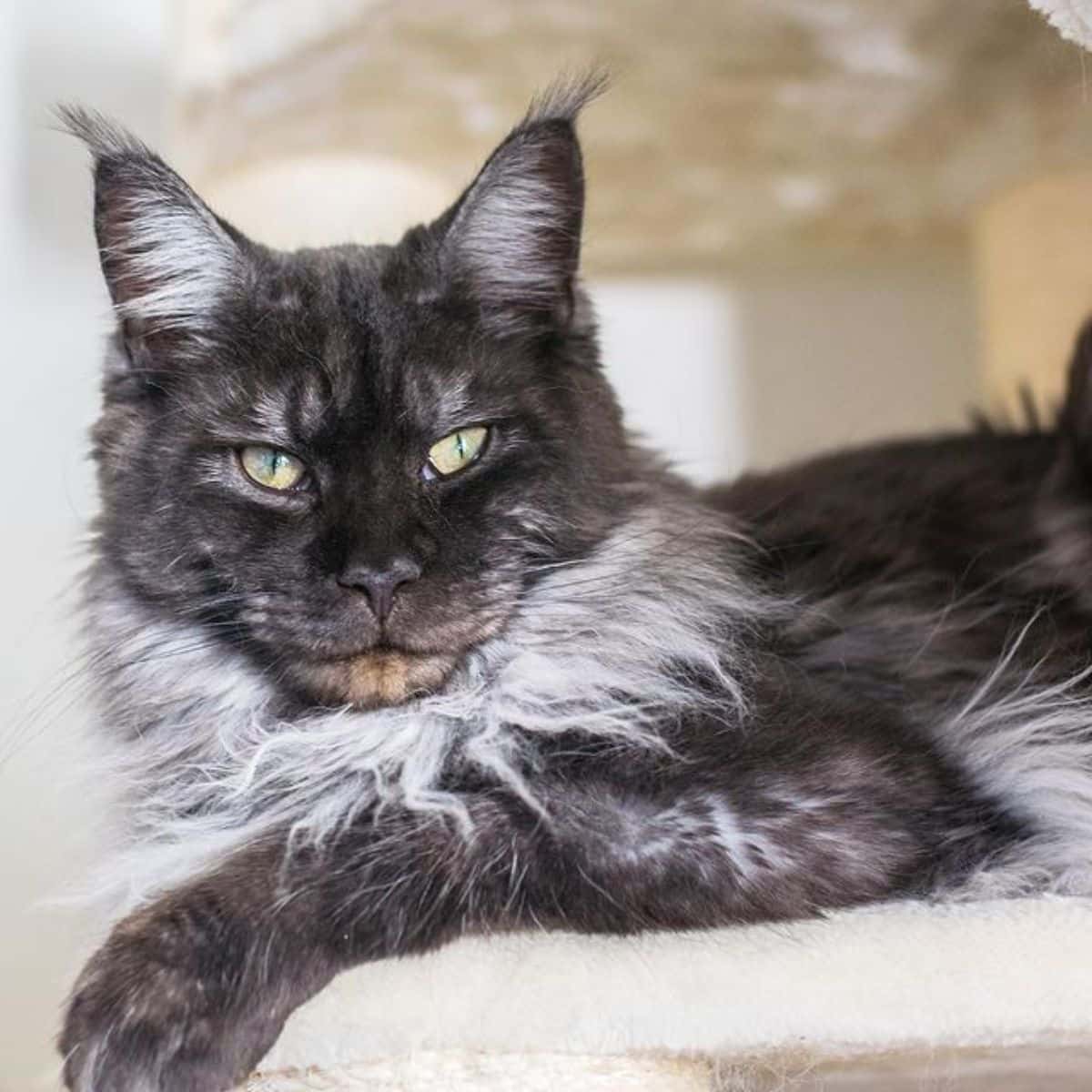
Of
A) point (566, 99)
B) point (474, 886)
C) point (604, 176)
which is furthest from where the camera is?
point (604, 176)

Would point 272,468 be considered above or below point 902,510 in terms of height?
above

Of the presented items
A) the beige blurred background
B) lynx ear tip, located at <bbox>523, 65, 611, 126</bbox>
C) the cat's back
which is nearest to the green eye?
lynx ear tip, located at <bbox>523, 65, 611, 126</bbox>

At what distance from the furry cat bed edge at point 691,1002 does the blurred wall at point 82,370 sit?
1.70 feet

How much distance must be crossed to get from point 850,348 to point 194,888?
2.48 metres

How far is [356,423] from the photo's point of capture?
52.1 inches

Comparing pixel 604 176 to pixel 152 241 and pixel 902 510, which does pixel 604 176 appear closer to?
pixel 902 510

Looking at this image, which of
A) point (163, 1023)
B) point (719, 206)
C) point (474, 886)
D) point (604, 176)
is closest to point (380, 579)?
point (474, 886)

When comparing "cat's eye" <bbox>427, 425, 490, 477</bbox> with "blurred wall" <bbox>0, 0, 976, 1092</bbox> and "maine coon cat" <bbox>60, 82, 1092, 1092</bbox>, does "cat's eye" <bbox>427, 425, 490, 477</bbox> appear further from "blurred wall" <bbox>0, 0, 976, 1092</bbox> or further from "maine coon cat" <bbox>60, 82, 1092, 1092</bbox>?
"blurred wall" <bbox>0, 0, 976, 1092</bbox>

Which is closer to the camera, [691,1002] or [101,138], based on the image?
[691,1002]

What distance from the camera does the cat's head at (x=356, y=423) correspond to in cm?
128

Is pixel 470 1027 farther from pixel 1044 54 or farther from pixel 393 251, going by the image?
pixel 1044 54

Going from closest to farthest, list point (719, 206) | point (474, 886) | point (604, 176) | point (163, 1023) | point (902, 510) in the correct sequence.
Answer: point (163, 1023)
point (474, 886)
point (902, 510)
point (604, 176)
point (719, 206)

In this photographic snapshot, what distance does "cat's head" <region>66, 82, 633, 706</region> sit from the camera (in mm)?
1276

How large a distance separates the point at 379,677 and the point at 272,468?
23cm
